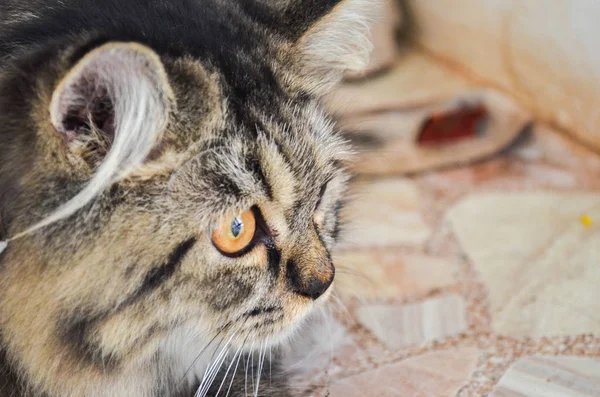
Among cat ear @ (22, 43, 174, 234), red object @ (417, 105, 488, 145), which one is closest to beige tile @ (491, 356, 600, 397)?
cat ear @ (22, 43, 174, 234)

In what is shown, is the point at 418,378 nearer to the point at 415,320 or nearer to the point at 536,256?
the point at 415,320

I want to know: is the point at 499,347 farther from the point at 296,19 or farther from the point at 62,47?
the point at 62,47

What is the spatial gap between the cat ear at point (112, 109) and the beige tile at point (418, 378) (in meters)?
0.71

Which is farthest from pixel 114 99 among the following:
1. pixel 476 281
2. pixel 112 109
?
pixel 476 281

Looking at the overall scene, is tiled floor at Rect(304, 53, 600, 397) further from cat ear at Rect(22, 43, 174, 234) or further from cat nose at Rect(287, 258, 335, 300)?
cat ear at Rect(22, 43, 174, 234)

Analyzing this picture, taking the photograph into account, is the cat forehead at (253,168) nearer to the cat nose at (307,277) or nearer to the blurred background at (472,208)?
the cat nose at (307,277)

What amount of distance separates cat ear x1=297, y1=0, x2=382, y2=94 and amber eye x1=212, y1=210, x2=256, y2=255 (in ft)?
1.13

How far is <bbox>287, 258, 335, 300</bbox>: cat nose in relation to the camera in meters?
1.31

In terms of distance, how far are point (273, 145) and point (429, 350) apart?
683 mm

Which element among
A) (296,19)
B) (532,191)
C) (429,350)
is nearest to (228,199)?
(296,19)

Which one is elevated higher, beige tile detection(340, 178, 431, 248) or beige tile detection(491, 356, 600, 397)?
beige tile detection(491, 356, 600, 397)

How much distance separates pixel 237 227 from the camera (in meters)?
1.25

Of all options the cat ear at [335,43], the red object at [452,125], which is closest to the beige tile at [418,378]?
the cat ear at [335,43]

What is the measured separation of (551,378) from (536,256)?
503mm
